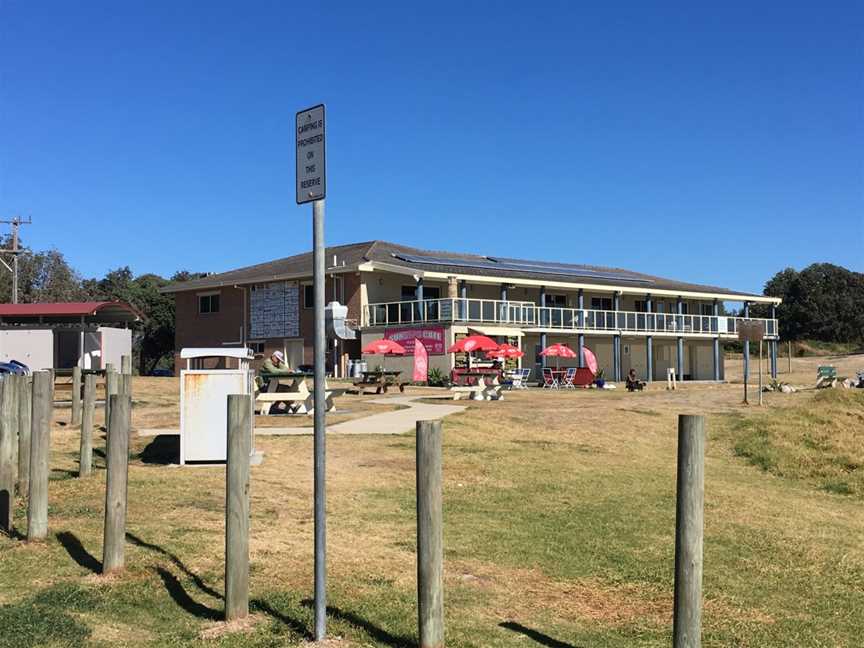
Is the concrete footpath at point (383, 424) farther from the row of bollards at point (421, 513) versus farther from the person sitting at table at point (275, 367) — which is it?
the row of bollards at point (421, 513)

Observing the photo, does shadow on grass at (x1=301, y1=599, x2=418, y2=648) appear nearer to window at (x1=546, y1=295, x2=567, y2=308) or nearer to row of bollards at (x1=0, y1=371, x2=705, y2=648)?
row of bollards at (x1=0, y1=371, x2=705, y2=648)

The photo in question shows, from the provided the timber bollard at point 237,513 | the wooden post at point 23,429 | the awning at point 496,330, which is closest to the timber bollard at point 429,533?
the timber bollard at point 237,513

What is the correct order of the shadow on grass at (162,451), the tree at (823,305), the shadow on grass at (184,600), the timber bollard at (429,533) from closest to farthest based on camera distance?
the timber bollard at (429,533) → the shadow on grass at (184,600) → the shadow on grass at (162,451) → the tree at (823,305)

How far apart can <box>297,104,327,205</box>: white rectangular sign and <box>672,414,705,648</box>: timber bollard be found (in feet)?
7.76

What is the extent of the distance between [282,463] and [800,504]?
7032mm

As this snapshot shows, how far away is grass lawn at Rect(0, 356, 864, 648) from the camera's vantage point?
540 centimetres

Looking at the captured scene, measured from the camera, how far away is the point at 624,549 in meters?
8.00

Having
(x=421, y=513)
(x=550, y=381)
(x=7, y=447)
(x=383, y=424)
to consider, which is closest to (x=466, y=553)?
(x=421, y=513)

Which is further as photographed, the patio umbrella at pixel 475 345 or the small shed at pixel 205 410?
the patio umbrella at pixel 475 345

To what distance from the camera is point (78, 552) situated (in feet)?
21.8

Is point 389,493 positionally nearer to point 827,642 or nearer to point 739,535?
point 739,535

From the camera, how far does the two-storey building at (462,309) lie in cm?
3806

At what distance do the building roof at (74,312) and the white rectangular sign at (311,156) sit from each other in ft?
81.7

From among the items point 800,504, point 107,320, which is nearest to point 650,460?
point 800,504
